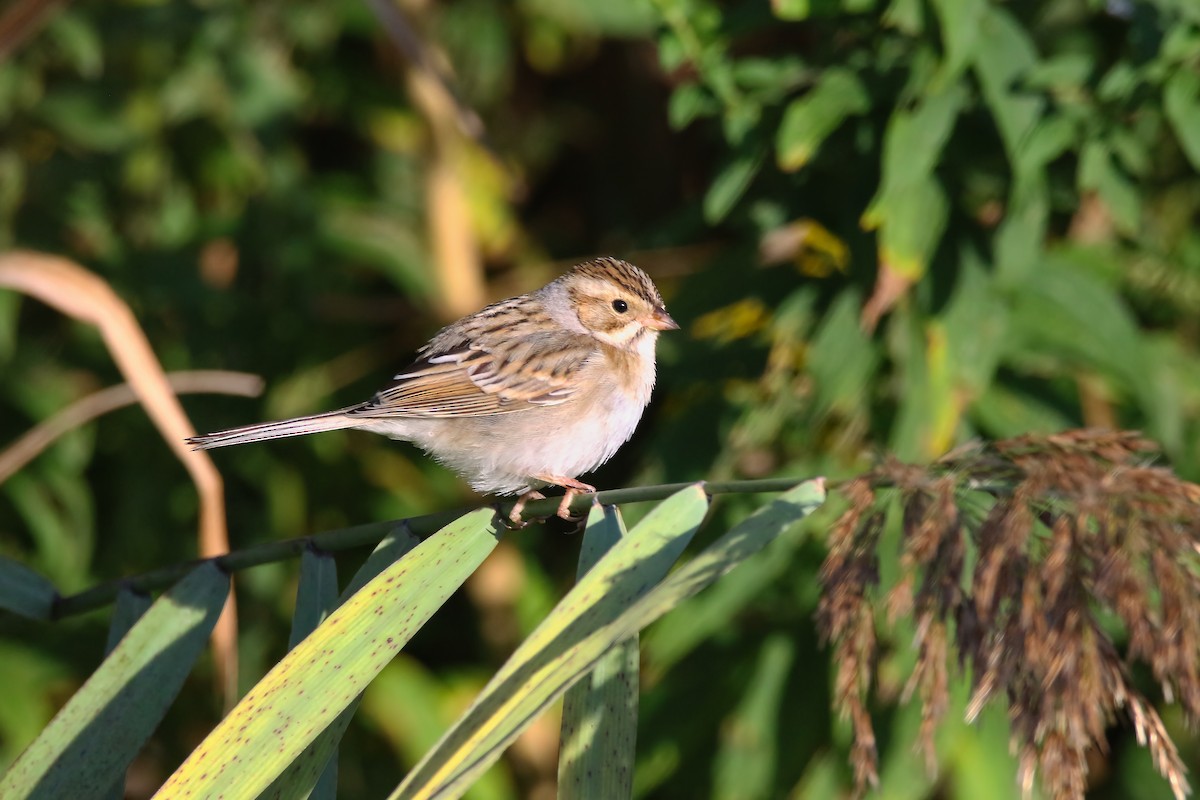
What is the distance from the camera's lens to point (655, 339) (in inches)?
159

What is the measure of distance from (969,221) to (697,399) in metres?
1.00

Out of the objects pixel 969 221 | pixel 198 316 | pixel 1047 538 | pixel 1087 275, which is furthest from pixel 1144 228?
pixel 198 316

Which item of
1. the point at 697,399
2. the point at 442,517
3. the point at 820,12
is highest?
the point at 820,12

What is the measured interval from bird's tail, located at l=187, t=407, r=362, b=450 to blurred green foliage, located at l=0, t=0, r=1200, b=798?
3.28ft

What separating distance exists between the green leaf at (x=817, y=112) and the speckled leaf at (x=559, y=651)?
1469mm

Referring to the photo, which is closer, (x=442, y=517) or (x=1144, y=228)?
(x=442, y=517)

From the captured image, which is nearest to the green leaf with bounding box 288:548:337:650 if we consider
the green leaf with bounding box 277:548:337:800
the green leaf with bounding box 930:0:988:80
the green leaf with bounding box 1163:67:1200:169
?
the green leaf with bounding box 277:548:337:800

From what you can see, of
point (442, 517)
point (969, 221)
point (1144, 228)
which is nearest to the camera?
point (442, 517)

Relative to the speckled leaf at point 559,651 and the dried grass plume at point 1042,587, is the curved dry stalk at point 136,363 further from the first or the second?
the dried grass plume at point 1042,587

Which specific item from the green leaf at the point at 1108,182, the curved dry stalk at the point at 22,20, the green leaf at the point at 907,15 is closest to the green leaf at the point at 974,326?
the green leaf at the point at 1108,182

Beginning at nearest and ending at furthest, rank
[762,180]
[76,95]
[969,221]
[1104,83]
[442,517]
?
[442,517] → [1104,83] → [969,221] → [762,180] → [76,95]

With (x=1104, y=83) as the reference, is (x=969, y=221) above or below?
below

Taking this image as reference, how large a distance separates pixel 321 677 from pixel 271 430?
120cm

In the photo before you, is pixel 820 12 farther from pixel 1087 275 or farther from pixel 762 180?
pixel 1087 275
